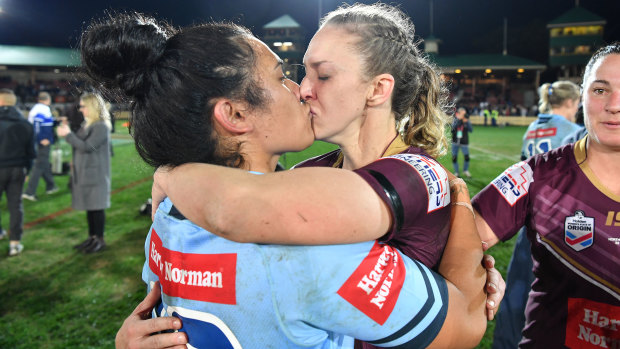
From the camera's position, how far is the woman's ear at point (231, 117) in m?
1.18

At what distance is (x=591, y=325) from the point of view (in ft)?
6.04

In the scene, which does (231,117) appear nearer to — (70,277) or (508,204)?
(508,204)

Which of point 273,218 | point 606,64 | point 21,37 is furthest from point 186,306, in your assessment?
point 21,37

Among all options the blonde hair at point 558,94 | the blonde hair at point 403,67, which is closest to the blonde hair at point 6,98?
the blonde hair at point 403,67

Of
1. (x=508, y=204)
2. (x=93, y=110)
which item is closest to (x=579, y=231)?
(x=508, y=204)

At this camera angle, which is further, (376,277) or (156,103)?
(156,103)

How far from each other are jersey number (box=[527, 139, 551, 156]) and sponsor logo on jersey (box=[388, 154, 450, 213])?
4295mm

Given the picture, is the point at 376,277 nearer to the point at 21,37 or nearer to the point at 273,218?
the point at 273,218

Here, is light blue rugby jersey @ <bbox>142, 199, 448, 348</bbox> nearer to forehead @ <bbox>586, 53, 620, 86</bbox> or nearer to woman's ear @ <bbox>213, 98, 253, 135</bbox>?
woman's ear @ <bbox>213, 98, 253, 135</bbox>

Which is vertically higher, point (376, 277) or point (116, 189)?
point (376, 277)

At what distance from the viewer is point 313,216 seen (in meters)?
0.92

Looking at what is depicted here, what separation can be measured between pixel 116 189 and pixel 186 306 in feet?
33.0

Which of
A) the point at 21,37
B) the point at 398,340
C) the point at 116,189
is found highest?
the point at 21,37

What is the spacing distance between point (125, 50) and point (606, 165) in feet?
6.49
